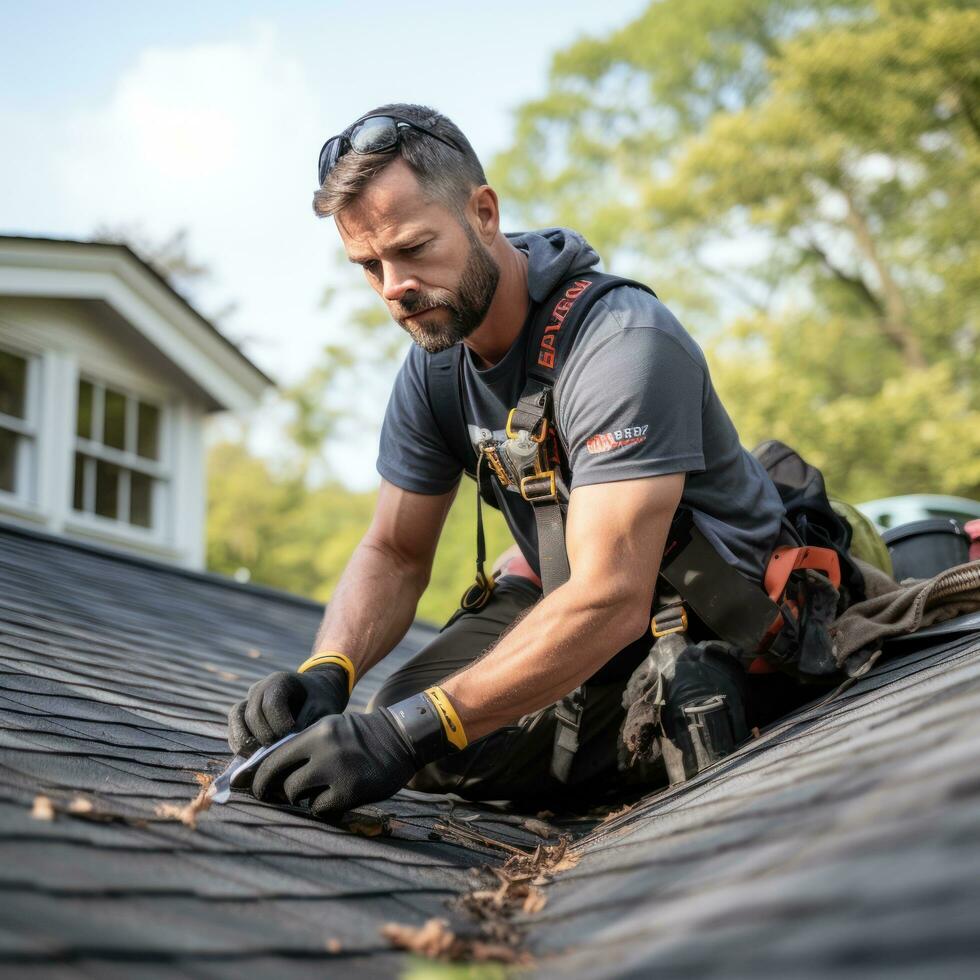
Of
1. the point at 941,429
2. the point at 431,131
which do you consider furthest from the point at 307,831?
the point at 941,429

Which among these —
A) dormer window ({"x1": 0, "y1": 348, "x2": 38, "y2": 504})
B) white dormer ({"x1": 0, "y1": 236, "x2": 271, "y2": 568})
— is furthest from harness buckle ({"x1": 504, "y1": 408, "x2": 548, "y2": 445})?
dormer window ({"x1": 0, "y1": 348, "x2": 38, "y2": 504})

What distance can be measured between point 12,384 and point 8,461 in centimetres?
56

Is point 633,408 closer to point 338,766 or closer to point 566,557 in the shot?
point 566,557

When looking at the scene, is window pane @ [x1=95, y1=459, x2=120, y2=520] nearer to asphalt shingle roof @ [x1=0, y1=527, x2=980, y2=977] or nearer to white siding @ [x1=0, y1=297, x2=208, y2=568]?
white siding @ [x1=0, y1=297, x2=208, y2=568]

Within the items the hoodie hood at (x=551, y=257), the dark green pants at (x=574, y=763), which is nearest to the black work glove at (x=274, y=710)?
the dark green pants at (x=574, y=763)

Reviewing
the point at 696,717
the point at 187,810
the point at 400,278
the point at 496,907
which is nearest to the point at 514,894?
the point at 496,907

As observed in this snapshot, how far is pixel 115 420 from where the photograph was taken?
8.72 m

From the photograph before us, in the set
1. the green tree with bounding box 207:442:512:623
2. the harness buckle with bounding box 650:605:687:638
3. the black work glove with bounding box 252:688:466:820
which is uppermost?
the green tree with bounding box 207:442:512:623

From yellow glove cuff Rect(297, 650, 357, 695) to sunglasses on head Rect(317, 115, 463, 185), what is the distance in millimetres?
1114

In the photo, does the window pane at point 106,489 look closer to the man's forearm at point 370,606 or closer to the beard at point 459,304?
the man's forearm at point 370,606

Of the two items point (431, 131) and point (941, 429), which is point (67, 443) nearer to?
point (431, 131)

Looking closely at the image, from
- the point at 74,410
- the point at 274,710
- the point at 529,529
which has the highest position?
the point at 74,410

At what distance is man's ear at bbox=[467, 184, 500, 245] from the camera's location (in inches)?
106

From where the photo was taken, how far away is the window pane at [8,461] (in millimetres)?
7789
